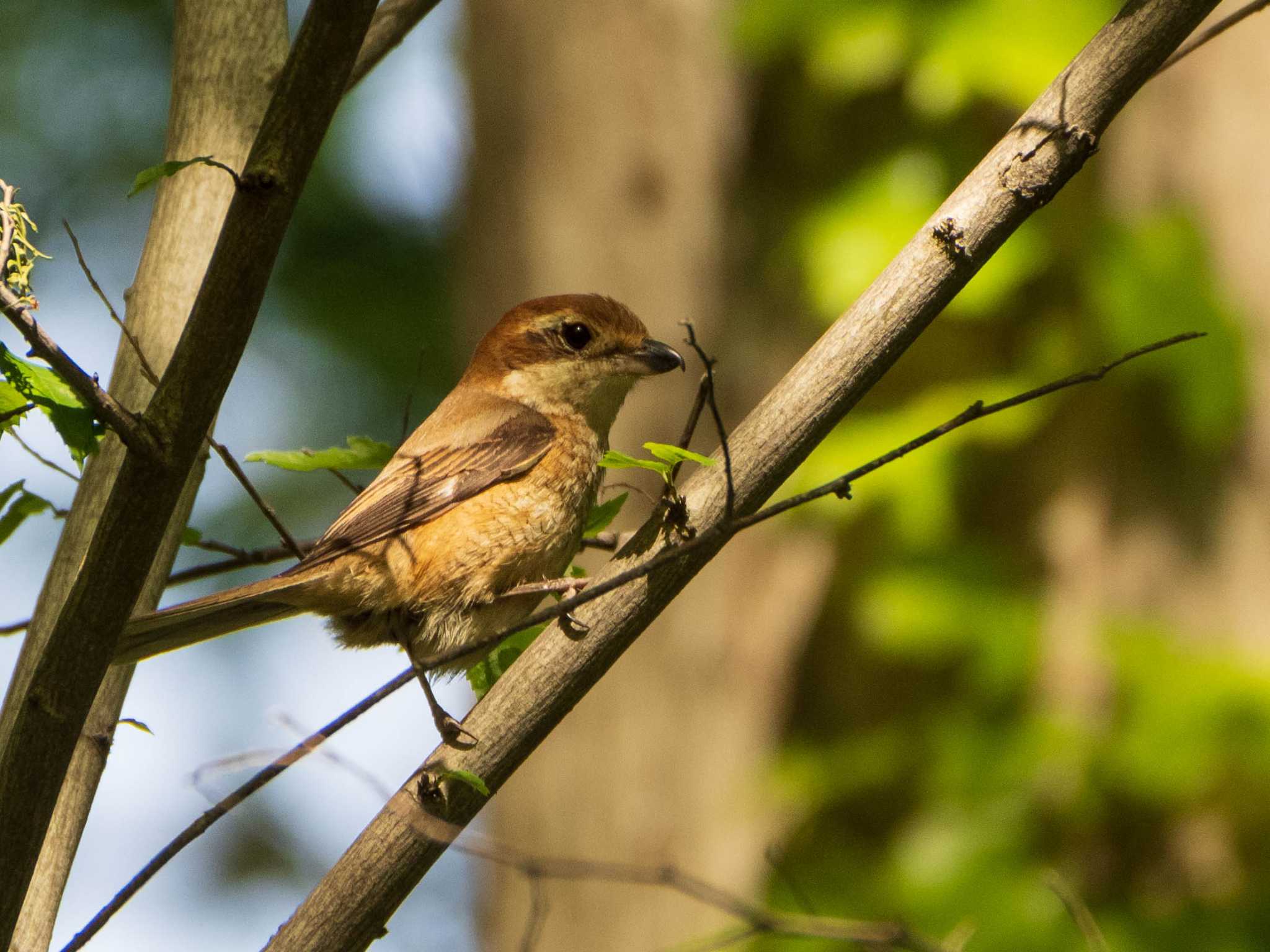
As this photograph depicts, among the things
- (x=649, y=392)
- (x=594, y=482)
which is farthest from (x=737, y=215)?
(x=594, y=482)

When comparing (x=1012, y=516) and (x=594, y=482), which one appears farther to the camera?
(x=1012, y=516)

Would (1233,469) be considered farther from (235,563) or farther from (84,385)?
A: (84,385)

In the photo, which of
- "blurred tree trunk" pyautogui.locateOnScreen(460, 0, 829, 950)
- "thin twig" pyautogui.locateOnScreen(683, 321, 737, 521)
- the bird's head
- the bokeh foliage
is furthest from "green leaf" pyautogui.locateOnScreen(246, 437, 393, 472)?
"blurred tree trunk" pyautogui.locateOnScreen(460, 0, 829, 950)

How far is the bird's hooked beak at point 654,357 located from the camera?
4109 millimetres

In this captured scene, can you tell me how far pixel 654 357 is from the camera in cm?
415

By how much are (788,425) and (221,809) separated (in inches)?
48.6

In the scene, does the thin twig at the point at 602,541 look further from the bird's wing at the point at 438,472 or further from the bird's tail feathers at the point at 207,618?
the bird's tail feathers at the point at 207,618

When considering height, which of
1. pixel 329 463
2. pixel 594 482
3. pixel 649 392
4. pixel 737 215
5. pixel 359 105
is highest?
pixel 359 105

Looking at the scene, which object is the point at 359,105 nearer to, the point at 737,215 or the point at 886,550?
the point at 737,215

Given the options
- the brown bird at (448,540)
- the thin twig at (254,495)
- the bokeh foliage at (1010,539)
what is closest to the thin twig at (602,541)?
the brown bird at (448,540)

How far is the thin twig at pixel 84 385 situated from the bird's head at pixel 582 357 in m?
2.21

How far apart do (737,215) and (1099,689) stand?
3.19m

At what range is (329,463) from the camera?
2828 millimetres

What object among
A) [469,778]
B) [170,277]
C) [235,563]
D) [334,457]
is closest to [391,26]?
[170,277]
